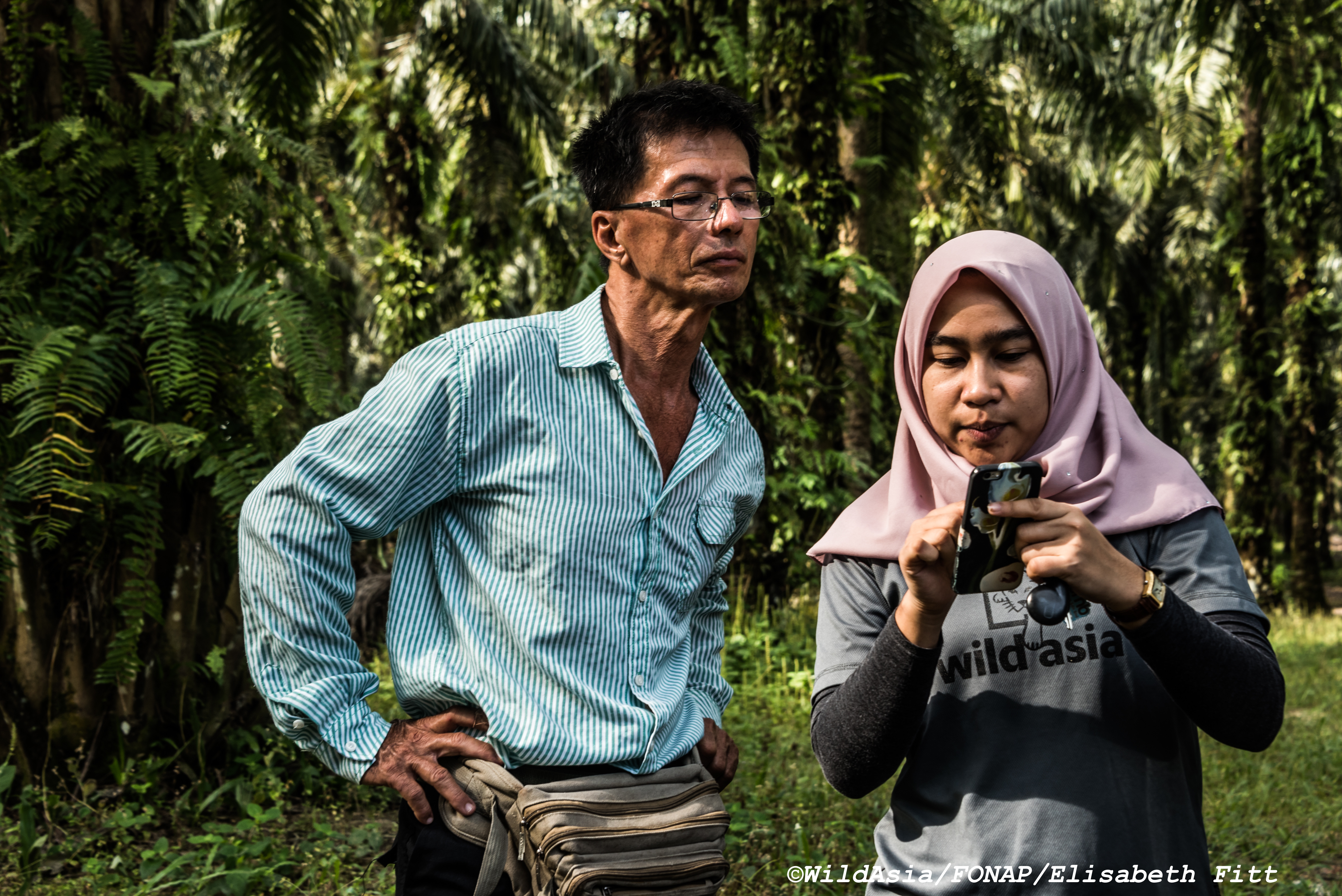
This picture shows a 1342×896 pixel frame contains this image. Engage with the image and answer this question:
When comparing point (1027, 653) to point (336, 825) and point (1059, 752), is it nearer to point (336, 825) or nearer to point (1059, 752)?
point (1059, 752)

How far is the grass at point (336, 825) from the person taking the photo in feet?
12.1

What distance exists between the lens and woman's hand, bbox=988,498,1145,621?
1545 mm

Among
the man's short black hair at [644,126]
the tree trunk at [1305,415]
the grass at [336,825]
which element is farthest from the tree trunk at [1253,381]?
the man's short black hair at [644,126]

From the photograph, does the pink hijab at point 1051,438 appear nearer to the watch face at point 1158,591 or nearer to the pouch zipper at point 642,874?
the watch face at point 1158,591

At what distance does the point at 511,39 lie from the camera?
15227 mm

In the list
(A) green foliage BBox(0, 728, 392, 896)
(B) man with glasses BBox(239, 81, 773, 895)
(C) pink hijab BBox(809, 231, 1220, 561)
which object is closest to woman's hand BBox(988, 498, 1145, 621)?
(C) pink hijab BBox(809, 231, 1220, 561)

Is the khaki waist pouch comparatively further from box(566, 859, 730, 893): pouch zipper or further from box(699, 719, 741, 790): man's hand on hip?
box(699, 719, 741, 790): man's hand on hip

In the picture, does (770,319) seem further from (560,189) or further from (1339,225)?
(1339,225)

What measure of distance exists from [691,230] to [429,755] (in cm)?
109

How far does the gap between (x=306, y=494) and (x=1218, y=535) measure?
1.51m

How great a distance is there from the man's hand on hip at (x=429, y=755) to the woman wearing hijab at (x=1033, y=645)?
603 mm

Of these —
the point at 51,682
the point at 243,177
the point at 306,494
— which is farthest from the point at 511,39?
the point at 306,494

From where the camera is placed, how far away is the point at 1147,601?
157cm

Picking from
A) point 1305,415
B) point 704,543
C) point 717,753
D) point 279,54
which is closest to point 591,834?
point 717,753
